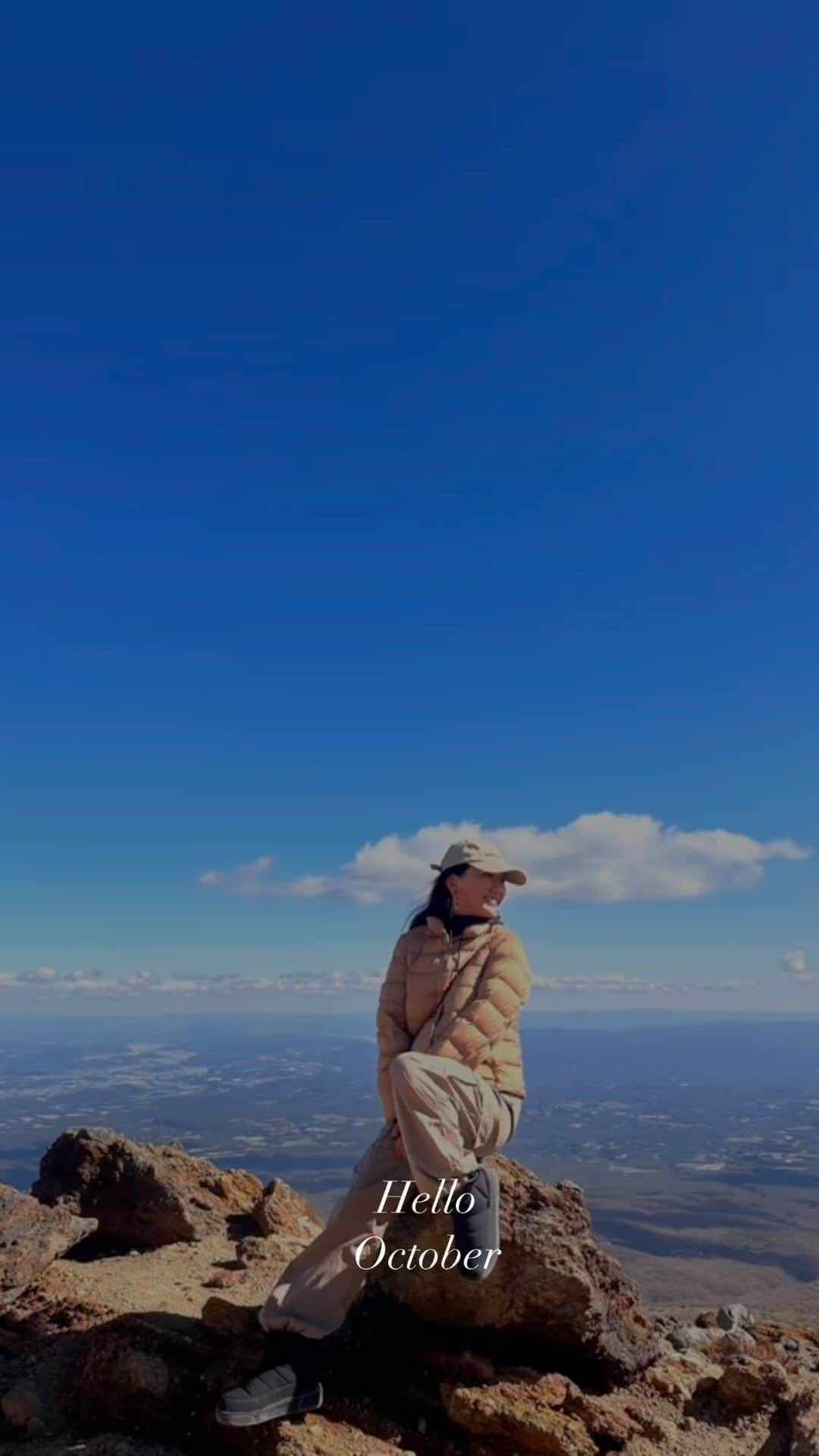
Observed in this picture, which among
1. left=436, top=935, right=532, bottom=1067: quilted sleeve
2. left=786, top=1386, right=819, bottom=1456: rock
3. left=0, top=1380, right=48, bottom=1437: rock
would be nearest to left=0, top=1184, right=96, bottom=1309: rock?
left=0, top=1380, right=48, bottom=1437: rock

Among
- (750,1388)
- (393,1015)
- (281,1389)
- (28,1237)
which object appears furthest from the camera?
(28,1237)

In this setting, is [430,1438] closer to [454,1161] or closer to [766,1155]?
[454,1161]

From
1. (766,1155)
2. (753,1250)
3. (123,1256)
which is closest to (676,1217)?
(753,1250)

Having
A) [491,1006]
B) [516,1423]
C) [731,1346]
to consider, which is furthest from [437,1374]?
[731,1346]

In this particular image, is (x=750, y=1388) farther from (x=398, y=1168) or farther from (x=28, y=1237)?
(x=28, y=1237)

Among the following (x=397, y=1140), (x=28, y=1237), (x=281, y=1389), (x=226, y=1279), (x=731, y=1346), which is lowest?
(x=731, y=1346)
